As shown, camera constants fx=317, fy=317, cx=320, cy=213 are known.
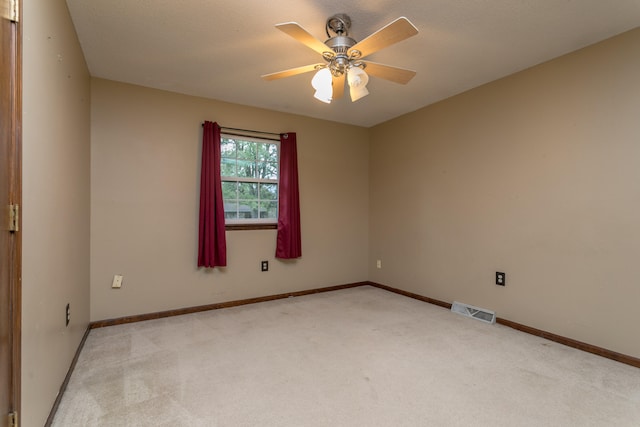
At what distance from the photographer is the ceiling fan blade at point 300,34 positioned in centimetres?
163

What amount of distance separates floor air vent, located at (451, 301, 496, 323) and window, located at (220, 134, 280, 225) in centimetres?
226

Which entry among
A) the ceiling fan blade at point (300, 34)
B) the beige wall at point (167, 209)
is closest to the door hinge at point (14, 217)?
the ceiling fan blade at point (300, 34)

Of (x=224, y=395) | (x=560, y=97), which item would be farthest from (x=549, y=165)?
(x=224, y=395)

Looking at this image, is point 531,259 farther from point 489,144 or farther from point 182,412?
point 182,412

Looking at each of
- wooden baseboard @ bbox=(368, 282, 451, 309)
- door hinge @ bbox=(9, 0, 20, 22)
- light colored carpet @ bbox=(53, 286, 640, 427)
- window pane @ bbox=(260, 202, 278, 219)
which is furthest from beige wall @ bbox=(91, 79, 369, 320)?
door hinge @ bbox=(9, 0, 20, 22)

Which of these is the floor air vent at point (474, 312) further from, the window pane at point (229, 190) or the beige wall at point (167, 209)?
the window pane at point (229, 190)

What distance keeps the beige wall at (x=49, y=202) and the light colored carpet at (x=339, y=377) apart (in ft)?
1.07

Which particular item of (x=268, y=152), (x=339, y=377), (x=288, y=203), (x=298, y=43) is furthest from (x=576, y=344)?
(x=268, y=152)

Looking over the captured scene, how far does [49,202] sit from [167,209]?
169cm

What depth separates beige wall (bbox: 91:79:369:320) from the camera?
9.71 ft

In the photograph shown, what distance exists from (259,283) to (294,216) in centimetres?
90

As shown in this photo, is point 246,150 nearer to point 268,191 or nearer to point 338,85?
point 268,191

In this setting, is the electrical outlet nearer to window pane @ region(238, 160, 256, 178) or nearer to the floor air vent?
window pane @ region(238, 160, 256, 178)

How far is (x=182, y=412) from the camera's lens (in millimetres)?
1657
